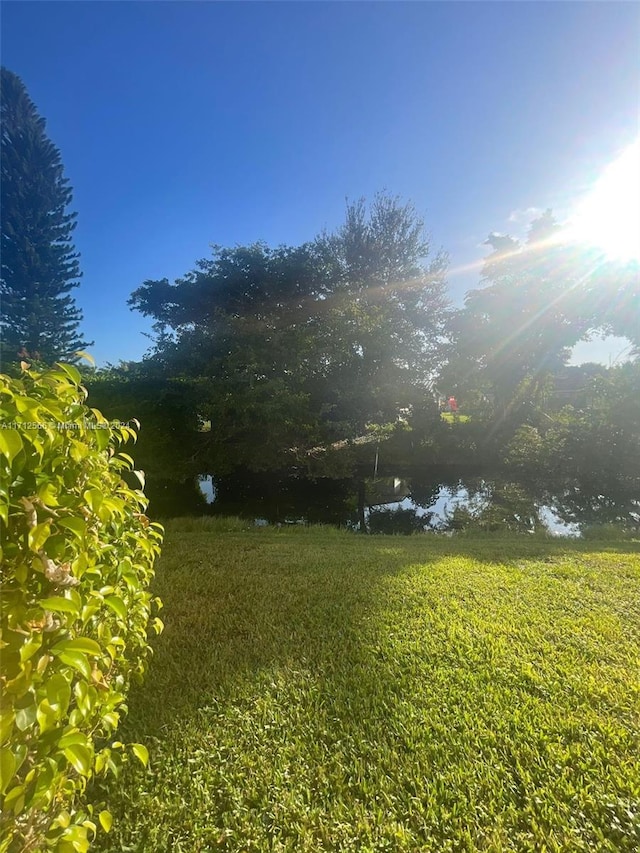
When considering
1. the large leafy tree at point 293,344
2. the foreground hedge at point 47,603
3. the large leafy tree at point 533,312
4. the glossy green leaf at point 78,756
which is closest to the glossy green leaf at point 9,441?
the foreground hedge at point 47,603

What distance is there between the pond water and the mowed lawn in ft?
12.1

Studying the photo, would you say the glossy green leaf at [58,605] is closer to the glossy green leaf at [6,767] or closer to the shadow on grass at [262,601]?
the glossy green leaf at [6,767]

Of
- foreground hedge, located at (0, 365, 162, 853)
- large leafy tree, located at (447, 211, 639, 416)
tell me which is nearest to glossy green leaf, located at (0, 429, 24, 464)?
foreground hedge, located at (0, 365, 162, 853)

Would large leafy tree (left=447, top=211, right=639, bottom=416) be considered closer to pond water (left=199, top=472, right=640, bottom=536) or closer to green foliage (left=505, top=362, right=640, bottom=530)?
green foliage (left=505, top=362, right=640, bottom=530)

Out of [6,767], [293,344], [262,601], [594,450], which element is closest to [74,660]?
[6,767]

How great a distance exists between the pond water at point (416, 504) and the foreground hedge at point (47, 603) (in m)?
5.39

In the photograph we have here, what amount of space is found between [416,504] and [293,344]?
15.6 feet

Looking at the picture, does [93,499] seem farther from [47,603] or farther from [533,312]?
[533,312]

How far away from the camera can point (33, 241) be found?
14.9 meters

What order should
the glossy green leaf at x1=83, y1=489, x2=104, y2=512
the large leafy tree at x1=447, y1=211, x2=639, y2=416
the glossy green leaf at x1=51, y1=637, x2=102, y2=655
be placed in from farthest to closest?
the large leafy tree at x1=447, y1=211, x2=639, y2=416, the glossy green leaf at x1=83, y1=489, x2=104, y2=512, the glossy green leaf at x1=51, y1=637, x2=102, y2=655

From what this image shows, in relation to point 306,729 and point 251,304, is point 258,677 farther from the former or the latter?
point 251,304

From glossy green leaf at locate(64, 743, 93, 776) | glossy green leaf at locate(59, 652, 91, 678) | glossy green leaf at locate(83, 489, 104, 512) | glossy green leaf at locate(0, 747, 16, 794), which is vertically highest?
glossy green leaf at locate(83, 489, 104, 512)

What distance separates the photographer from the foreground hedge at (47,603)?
660 millimetres

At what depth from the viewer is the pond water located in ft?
20.8
